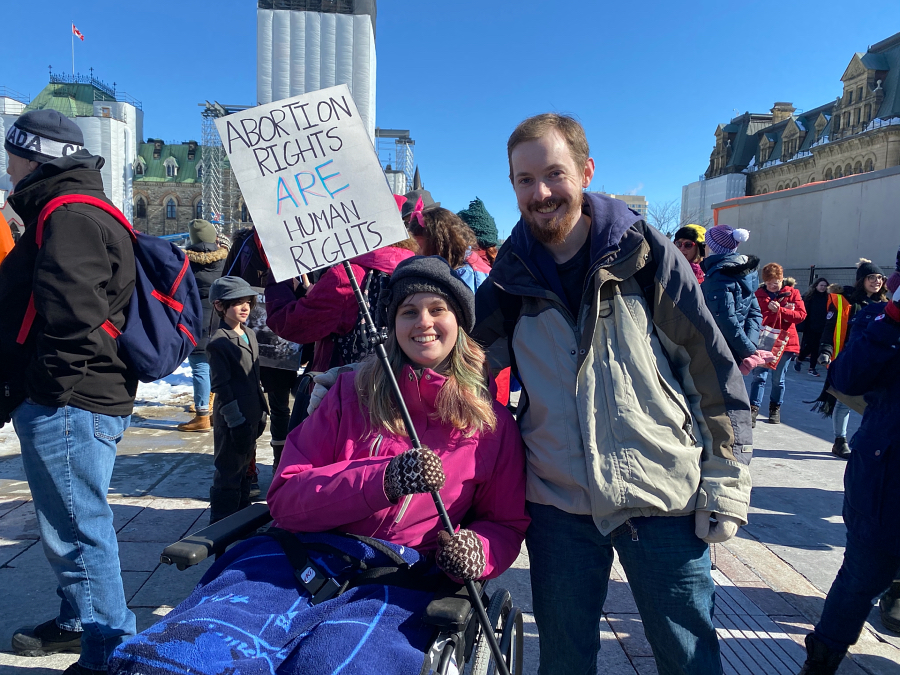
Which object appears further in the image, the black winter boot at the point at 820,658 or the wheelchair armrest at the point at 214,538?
the black winter boot at the point at 820,658

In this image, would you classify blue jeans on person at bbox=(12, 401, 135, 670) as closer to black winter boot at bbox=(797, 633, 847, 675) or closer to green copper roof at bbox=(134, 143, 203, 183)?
black winter boot at bbox=(797, 633, 847, 675)

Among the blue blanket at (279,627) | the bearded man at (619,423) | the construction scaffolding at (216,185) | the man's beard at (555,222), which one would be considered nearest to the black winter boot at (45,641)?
the blue blanket at (279,627)

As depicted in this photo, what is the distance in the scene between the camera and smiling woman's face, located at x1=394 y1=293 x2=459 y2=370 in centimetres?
195

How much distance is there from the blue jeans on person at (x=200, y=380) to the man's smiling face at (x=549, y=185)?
4984 millimetres

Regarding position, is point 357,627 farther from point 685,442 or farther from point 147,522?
point 147,522

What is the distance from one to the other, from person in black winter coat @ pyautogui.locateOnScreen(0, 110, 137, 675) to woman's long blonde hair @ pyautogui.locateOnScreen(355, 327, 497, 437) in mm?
1027

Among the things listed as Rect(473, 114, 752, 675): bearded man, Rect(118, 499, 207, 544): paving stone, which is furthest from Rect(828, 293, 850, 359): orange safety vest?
Rect(118, 499, 207, 544): paving stone

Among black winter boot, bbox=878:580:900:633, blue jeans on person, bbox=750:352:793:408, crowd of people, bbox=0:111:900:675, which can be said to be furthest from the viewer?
blue jeans on person, bbox=750:352:793:408

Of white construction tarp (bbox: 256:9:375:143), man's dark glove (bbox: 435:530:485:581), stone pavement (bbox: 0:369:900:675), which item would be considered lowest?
stone pavement (bbox: 0:369:900:675)

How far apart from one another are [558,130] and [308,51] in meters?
45.0

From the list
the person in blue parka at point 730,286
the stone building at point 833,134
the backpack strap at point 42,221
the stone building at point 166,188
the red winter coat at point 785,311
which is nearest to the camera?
the backpack strap at point 42,221

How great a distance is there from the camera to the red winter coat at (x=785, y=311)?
25.5ft

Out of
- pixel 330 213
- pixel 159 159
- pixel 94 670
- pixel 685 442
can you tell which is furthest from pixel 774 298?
pixel 159 159

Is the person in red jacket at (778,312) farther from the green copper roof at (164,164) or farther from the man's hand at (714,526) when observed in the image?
the green copper roof at (164,164)
